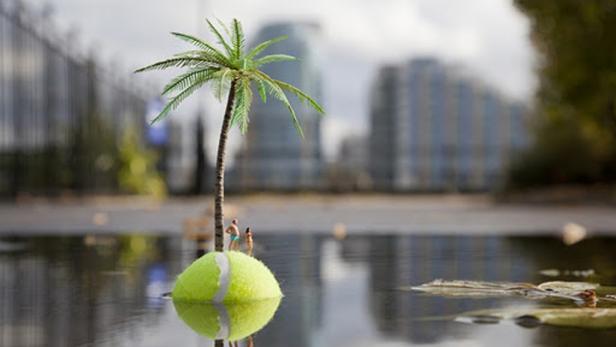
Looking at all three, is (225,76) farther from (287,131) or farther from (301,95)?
(287,131)

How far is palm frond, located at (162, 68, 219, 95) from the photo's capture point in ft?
44.0

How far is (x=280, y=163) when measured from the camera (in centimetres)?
7775

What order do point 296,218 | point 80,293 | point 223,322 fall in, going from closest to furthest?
point 223,322
point 80,293
point 296,218

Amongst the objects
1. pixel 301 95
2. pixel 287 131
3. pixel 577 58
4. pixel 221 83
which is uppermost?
pixel 577 58

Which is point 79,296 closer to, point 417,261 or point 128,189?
point 417,261

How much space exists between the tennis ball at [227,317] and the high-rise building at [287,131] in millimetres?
57735

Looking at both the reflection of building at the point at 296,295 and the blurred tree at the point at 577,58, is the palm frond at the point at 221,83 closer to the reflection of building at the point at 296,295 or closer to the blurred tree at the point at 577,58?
Answer: the reflection of building at the point at 296,295

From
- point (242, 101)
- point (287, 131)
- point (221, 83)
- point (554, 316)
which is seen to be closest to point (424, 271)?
point (242, 101)

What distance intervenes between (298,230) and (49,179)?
20.7 meters

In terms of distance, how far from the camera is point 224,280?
13016mm

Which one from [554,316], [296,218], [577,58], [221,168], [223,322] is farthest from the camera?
[296,218]

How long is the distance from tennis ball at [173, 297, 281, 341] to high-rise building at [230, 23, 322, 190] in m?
57.7

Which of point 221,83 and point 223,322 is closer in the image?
point 223,322

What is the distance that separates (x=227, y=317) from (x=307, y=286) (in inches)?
160
